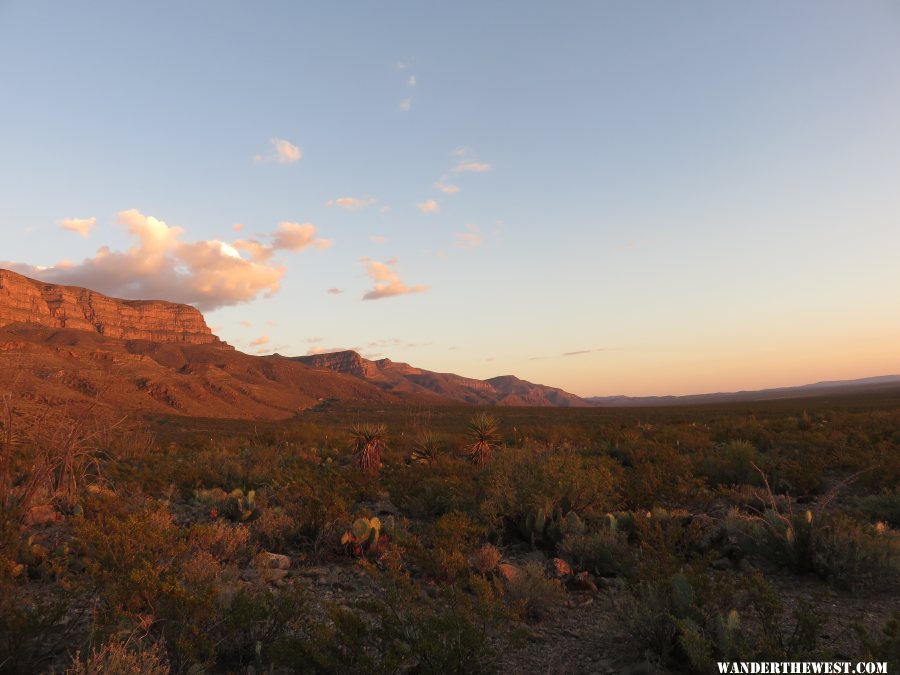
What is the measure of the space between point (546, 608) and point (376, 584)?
2.05 m

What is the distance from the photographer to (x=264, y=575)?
5672mm

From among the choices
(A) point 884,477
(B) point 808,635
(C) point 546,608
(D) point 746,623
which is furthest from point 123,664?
(A) point 884,477

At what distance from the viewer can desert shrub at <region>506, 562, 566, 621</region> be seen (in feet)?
17.4

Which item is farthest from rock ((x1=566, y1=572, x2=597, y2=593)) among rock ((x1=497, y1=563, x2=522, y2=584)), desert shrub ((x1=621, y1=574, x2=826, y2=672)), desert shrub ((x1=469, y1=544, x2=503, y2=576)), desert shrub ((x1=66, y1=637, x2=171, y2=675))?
desert shrub ((x1=66, y1=637, x2=171, y2=675))

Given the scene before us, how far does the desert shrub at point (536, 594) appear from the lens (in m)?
5.32

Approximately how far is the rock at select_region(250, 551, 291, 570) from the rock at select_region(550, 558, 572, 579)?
11.2ft

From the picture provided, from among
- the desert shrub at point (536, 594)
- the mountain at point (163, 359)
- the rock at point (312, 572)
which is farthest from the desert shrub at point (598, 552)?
the mountain at point (163, 359)

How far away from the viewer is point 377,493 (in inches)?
445

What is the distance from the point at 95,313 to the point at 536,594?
7582 inches

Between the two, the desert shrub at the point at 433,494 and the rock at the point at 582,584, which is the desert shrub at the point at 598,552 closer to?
the rock at the point at 582,584

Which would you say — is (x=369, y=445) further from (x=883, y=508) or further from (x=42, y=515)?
(x=883, y=508)

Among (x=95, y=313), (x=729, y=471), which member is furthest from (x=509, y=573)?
(x=95, y=313)

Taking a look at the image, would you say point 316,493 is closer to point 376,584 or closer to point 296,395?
point 376,584

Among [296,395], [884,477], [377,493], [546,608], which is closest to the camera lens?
[546,608]
